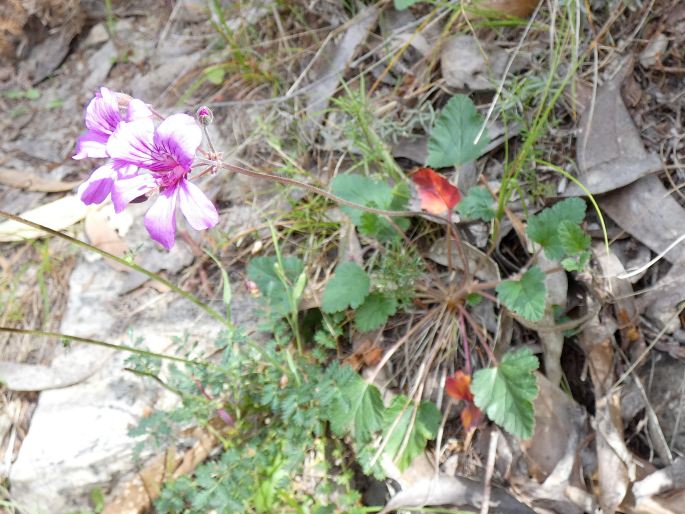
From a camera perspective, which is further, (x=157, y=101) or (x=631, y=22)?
(x=157, y=101)

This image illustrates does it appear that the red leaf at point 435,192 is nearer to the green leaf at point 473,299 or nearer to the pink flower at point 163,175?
the green leaf at point 473,299

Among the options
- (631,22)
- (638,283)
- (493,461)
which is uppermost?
(631,22)

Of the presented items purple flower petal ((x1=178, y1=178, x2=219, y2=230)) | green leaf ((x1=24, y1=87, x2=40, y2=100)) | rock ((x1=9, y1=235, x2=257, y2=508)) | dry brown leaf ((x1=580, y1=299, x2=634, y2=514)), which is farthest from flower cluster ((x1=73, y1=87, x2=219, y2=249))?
green leaf ((x1=24, y1=87, x2=40, y2=100))

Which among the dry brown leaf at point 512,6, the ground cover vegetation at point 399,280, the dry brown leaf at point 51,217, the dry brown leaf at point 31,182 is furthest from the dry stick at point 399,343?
the dry brown leaf at point 31,182

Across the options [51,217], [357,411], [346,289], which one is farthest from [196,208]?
[51,217]

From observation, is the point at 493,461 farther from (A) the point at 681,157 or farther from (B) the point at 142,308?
(B) the point at 142,308

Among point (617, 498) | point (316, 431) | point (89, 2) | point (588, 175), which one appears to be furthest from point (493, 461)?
point (89, 2)
